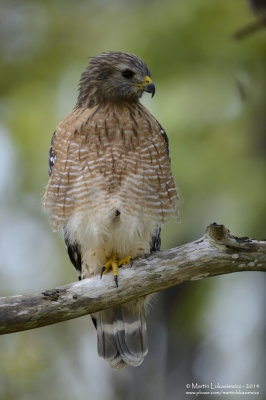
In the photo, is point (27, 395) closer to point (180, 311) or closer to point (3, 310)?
point (180, 311)

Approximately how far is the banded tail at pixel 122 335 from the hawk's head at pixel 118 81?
6.04ft

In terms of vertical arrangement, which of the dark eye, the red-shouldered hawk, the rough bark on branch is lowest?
the rough bark on branch

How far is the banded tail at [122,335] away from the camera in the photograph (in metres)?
5.58

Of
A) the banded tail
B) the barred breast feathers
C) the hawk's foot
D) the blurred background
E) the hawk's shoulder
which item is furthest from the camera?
the blurred background

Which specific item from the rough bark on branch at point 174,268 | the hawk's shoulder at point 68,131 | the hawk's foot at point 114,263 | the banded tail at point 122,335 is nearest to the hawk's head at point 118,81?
the hawk's shoulder at point 68,131

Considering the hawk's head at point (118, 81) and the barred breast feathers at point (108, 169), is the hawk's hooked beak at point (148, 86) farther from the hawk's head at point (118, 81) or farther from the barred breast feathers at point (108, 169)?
the barred breast feathers at point (108, 169)

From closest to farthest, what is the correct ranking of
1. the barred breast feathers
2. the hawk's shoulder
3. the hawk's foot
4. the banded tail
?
the hawk's foot, the barred breast feathers, the hawk's shoulder, the banded tail

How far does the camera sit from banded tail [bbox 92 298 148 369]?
5580mm

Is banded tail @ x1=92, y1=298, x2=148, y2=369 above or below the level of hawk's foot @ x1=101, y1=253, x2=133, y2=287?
below

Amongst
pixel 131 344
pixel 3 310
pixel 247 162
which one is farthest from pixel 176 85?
pixel 3 310

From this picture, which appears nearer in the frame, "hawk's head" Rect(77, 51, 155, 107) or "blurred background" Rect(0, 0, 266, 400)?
"hawk's head" Rect(77, 51, 155, 107)

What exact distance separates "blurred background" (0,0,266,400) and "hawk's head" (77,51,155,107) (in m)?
1.84

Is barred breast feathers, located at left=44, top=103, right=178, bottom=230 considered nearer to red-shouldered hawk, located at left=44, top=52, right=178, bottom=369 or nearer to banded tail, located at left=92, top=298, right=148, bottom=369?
red-shouldered hawk, located at left=44, top=52, right=178, bottom=369

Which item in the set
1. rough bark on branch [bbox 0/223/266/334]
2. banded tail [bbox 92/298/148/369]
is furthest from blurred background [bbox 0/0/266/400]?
rough bark on branch [bbox 0/223/266/334]
